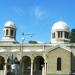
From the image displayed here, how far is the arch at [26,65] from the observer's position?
55319 mm

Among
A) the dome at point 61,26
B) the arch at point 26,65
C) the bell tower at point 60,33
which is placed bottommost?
the arch at point 26,65

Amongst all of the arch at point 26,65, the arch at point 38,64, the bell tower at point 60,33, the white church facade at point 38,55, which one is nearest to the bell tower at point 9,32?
the white church facade at point 38,55

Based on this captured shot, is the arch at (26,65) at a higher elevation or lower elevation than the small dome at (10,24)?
lower

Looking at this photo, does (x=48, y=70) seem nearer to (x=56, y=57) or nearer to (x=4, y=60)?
(x=56, y=57)

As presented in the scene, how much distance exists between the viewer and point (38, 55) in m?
54.6

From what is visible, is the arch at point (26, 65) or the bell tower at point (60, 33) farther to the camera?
the bell tower at point (60, 33)

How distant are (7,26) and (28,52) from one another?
1065 cm

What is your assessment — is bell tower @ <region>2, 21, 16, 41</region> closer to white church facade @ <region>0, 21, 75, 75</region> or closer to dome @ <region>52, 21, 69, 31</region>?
white church facade @ <region>0, 21, 75, 75</region>

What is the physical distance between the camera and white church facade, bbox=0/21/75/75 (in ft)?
166

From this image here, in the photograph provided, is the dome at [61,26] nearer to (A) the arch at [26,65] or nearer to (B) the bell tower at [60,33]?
(B) the bell tower at [60,33]

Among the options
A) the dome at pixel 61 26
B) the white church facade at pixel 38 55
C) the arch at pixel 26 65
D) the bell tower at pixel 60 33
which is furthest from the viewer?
the dome at pixel 61 26

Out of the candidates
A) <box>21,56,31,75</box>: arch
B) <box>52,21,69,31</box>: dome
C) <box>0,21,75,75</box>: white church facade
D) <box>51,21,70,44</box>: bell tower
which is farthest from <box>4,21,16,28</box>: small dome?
<box>21,56,31,75</box>: arch

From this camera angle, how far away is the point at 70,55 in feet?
166

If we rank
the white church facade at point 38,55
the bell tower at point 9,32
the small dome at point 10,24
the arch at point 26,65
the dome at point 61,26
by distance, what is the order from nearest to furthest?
the white church facade at point 38,55
the arch at point 26,65
the dome at point 61,26
the bell tower at point 9,32
the small dome at point 10,24
